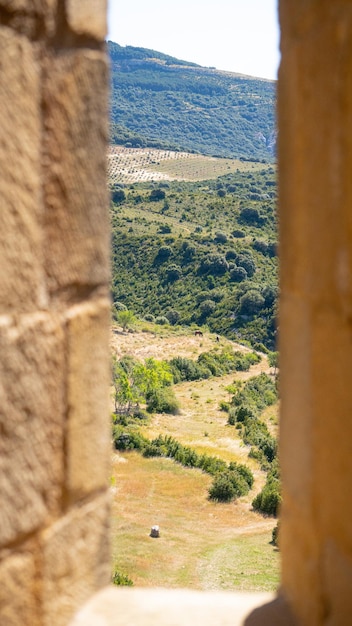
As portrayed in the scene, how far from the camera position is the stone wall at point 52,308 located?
4.91ft

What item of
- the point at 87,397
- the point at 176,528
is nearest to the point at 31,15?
the point at 87,397

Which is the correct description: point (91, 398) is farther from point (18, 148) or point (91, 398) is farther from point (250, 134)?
point (250, 134)

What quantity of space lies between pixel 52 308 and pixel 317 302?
1.75ft

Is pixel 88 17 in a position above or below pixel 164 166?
above

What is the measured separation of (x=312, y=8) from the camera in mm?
1553

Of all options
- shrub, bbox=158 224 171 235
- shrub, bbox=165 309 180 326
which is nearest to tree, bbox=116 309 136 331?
shrub, bbox=165 309 180 326

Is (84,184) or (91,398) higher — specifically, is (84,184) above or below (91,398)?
above

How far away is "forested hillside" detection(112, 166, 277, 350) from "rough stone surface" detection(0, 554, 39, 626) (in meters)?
35.8

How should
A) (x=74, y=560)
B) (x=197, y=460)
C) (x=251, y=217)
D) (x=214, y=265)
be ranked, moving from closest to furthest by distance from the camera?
(x=74, y=560) → (x=197, y=460) → (x=214, y=265) → (x=251, y=217)

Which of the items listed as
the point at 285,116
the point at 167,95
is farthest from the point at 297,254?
the point at 167,95

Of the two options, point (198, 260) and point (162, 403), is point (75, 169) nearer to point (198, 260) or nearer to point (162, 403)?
point (162, 403)

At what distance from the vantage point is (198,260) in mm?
43219

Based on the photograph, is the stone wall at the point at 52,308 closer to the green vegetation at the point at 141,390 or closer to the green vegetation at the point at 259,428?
the green vegetation at the point at 259,428

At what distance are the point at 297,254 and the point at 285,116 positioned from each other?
313mm
